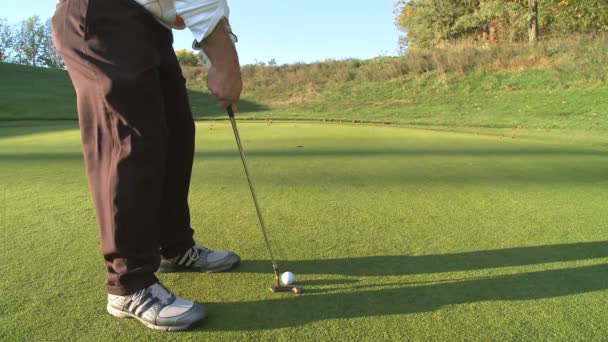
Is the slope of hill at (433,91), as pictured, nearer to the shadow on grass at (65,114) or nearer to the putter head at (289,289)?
the shadow on grass at (65,114)

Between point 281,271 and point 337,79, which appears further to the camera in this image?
point 337,79

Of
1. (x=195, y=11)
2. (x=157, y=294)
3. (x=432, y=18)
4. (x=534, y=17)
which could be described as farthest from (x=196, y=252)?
(x=432, y=18)

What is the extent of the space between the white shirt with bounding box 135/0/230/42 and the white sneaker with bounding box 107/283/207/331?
859 mm

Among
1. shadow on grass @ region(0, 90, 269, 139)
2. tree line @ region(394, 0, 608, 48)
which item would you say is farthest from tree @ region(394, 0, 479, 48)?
shadow on grass @ region(0, 90, 269, 139)

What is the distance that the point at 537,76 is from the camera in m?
12.9

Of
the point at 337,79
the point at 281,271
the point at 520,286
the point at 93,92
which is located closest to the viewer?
the point at 93,92

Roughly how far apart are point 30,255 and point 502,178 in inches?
116

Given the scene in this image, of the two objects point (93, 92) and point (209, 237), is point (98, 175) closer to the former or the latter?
point (93, 92)

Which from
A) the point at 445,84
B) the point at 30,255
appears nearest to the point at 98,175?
the point at 30,255

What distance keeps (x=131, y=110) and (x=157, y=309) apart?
0.64 m

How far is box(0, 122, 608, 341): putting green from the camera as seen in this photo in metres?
1.48

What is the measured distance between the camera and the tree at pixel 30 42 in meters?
60.3

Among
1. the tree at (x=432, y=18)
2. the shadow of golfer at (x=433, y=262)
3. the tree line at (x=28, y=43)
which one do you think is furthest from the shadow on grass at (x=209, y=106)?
the tree line at (x=28, y=43)

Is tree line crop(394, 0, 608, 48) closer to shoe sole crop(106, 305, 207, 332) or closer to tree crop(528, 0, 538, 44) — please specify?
tree crop(528, 0, 538, 44)
